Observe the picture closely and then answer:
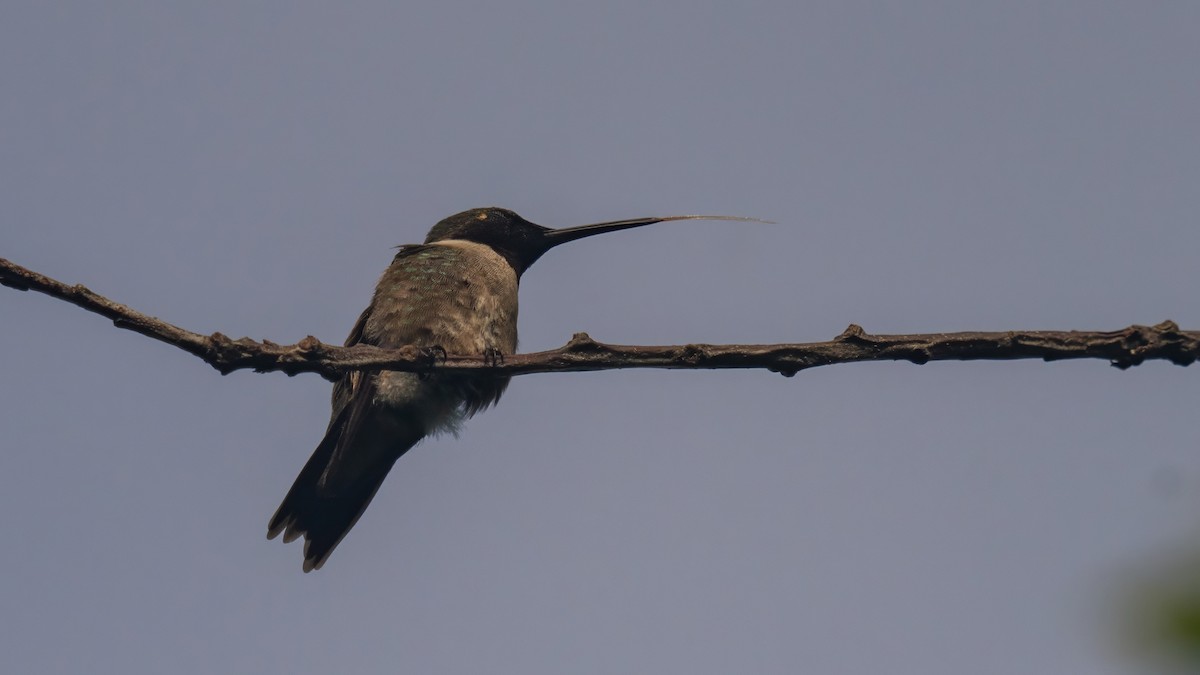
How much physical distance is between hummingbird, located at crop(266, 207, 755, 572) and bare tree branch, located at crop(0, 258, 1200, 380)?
7.69 feet

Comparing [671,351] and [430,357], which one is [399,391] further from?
[671,351]

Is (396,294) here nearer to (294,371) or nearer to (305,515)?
(305,515)

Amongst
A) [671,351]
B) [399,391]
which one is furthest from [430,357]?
[399,391]

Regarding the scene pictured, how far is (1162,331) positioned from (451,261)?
199 inches

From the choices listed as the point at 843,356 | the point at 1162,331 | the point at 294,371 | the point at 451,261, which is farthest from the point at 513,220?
the point at 1162,331

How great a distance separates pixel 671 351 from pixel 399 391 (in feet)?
11.5

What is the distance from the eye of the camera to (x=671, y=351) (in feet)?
12.3

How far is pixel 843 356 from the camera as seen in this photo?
11.6 ft

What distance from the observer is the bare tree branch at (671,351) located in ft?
10.8

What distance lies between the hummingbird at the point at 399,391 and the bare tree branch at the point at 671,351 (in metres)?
2.34

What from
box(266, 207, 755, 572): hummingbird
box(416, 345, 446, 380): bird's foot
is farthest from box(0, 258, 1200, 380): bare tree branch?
box(266, 207, 755, 572): hummingbird

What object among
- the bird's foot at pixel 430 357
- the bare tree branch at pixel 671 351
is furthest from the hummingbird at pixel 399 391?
the bare tree branch at pixel 671 351

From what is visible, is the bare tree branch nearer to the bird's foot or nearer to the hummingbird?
the bird's foot

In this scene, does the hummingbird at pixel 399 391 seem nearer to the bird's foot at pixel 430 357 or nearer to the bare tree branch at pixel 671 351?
the bird's foot at pixel 430 357
